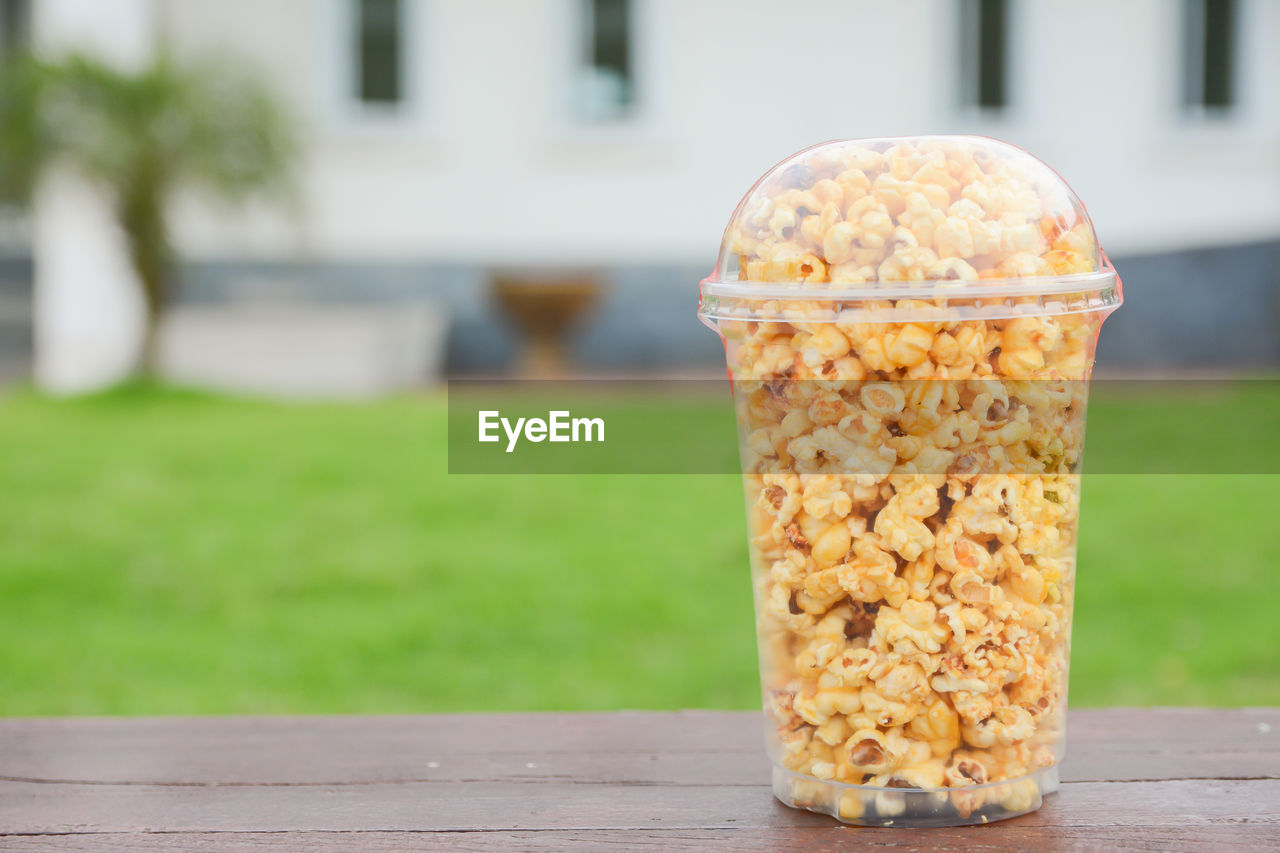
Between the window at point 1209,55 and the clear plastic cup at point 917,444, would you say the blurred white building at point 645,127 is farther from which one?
the clear plastic cup at point 917,444

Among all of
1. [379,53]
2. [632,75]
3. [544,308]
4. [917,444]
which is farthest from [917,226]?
[379,53]

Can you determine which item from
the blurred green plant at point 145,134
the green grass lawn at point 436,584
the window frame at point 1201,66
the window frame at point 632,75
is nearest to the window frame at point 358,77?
the window frame at point 632,75

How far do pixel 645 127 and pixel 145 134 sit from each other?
3181 mm

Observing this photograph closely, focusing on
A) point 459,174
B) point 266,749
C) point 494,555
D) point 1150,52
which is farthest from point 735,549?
point 1150,52

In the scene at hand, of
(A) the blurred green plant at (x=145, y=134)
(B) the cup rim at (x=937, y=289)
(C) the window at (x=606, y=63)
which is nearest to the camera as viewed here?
(B) the cup rim at (x=937, y=289)

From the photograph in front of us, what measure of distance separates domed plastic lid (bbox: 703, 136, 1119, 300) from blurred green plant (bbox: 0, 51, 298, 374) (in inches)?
228

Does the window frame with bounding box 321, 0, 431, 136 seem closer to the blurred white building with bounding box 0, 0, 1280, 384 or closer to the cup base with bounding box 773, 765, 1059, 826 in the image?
the blurred white building with bounding box 0, 0, 1280, 384

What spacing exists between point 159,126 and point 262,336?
1.33m

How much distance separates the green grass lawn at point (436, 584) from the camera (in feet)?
9.67

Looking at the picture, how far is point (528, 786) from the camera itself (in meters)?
1.15

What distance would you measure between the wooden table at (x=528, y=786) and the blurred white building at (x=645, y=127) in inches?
272

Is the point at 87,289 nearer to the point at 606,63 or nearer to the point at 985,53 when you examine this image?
the point at 606,63

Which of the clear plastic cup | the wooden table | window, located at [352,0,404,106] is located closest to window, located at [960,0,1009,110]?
window, located at [352,0,404,106]

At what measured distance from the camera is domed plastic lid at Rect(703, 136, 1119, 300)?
96 cm
